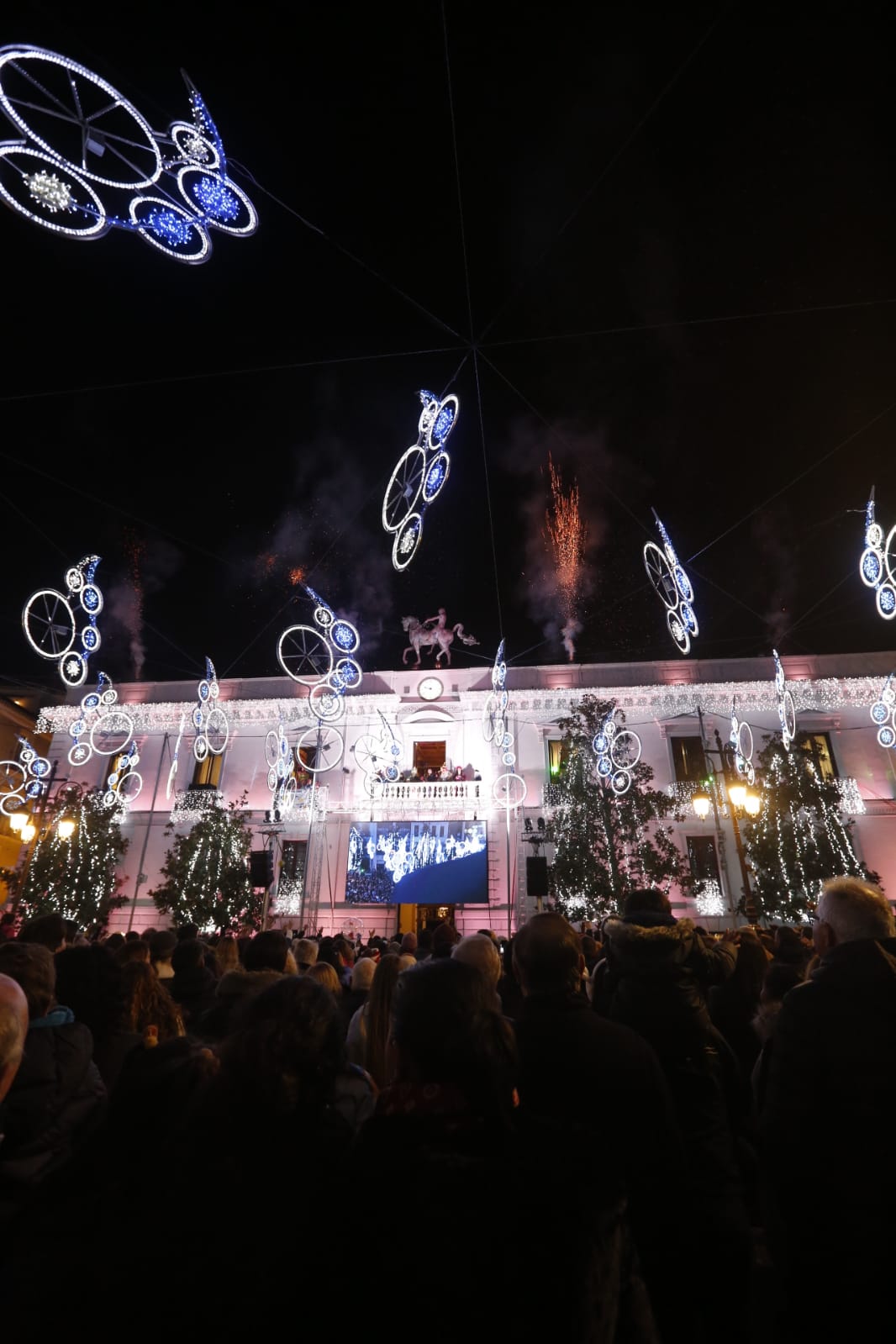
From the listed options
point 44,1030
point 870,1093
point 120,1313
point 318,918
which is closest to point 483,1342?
point 120,1313

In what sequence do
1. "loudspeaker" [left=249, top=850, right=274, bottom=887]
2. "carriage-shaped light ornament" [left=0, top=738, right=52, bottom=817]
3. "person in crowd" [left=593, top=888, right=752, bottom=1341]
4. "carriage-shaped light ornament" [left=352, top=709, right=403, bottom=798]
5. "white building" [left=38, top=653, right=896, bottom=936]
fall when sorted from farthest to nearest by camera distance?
"carriage-shaped light ornament" [left=352, top=709, right=403, bottom=798] < "white building" [left=38, top=653, right=896, bottom=936] < "carriage-shaped light ornament" [left=0, top=738, right=52, bottom=817] < "loudspeaker" [left=249, top=850, right=274, bottom=887] < "person in crowd" [left=593, top=888, right=752, bottom=1341]

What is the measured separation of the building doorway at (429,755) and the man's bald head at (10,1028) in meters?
24.3

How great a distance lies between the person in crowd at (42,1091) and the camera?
2.47 m

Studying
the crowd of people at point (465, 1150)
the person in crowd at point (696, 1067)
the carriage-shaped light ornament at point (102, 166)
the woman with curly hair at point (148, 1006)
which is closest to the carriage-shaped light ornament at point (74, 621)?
the carriage-shaped light ornament at point (102, 166)

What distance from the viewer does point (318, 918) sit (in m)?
24.5

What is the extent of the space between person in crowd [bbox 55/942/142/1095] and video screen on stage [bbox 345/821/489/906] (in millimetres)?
20432

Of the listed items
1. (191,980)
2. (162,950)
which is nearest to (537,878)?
(162,950)

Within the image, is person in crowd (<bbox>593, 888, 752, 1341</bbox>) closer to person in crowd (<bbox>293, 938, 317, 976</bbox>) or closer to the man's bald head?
the man's bald head

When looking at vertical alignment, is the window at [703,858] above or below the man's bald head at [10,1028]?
above

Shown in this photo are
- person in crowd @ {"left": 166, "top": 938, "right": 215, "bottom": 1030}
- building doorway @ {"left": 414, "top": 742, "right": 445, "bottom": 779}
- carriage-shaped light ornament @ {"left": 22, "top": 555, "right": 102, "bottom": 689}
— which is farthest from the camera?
building doorway @ {"left": 414, "top": 742, "right": 445, "bottom": 779}

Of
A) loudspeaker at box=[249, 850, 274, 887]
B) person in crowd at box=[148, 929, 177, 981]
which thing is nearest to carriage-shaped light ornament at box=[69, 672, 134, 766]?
loudspeaker at box=[249, 850, 274, 887]

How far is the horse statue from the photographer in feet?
87.8

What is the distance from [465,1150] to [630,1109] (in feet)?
3.65

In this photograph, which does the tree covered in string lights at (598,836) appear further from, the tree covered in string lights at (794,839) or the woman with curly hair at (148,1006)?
the woman with curly hair at (148,1006)
